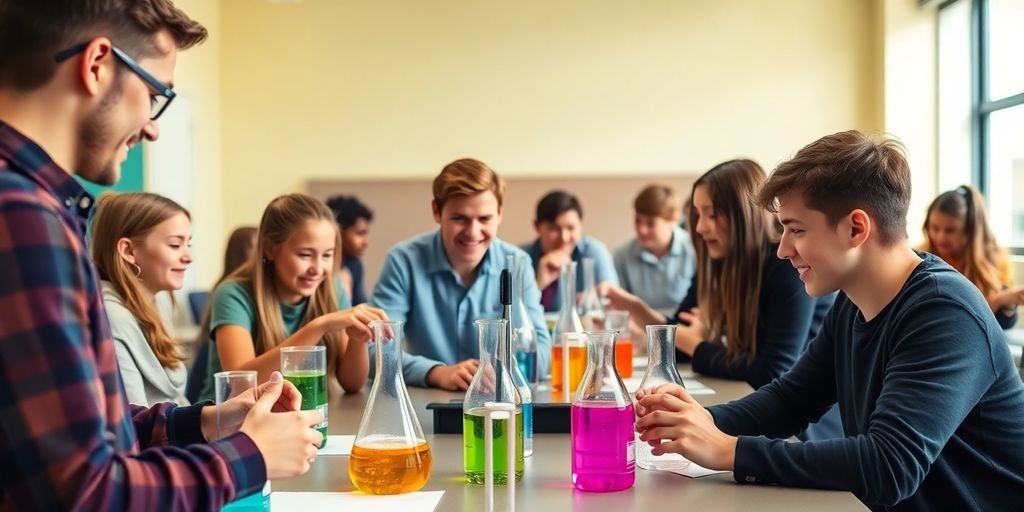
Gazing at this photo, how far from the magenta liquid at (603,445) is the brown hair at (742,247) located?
1132 millimetres

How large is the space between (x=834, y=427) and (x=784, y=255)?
84cm

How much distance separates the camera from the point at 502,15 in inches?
246

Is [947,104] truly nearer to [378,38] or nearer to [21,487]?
[378,38]

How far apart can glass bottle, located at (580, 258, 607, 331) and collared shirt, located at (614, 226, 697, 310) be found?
1.78m

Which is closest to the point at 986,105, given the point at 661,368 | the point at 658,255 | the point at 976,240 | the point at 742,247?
the point at 976,240

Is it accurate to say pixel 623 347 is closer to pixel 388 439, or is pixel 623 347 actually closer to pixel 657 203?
pixel 388 439

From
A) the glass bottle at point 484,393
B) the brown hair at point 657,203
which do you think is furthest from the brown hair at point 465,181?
the brown hair at point 657,203

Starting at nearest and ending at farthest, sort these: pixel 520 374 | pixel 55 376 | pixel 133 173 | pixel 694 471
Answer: pixel 55 376
pixel 694 471
pixel 520 374
pixel 133 173

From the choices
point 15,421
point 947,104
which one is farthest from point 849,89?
point 15,421

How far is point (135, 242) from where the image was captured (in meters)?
2.21

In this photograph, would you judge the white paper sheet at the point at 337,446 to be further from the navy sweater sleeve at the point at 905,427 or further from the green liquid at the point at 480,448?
the navy sweater sleeve at the point at 905,427

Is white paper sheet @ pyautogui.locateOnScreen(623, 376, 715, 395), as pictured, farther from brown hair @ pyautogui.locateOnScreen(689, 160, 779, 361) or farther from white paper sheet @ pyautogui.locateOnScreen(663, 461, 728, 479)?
→ white paper sheet @ pyautogui.locateOnScreen(663, 461, 728, 479)

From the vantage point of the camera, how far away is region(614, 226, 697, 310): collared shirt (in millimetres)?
4773

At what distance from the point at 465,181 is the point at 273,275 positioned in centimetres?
57
